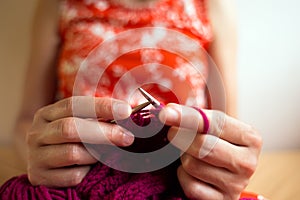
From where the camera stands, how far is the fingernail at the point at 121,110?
1.44 feet

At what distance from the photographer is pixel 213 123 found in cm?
46

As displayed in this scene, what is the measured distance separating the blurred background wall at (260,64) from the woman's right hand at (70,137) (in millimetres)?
443

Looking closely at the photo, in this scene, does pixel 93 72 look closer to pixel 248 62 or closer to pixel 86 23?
pixel 86 23

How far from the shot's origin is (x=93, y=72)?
68cm

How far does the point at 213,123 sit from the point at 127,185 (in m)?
0.11

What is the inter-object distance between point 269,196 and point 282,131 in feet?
0.84

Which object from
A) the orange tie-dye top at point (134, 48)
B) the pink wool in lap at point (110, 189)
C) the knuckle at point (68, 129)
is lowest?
the pink wool in lap at point (110, 189)

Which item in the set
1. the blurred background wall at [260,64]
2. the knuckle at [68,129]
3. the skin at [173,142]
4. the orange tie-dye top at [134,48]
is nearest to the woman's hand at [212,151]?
the skin at [173,142]

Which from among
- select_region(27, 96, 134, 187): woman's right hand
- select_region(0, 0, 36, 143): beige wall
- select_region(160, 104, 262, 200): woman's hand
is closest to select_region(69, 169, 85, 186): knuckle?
select_region(27, 96, 134, 187): woman's right hand

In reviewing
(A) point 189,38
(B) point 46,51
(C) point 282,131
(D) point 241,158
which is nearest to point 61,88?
(B) point 46,51

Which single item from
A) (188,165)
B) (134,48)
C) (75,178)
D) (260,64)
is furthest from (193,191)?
(260,64)

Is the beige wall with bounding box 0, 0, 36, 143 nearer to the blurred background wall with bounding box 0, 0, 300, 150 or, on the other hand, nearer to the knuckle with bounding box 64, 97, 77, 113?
the blurred background wall with bounding box 0, 0, 300, 150

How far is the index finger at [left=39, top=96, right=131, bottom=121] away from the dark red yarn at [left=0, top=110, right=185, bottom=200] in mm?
25

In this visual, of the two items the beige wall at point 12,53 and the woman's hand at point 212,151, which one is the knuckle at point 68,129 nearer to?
the woman's hand at point 212,151
